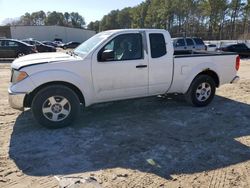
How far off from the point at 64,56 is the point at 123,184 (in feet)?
10.5

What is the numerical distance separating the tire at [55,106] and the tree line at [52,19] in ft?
419

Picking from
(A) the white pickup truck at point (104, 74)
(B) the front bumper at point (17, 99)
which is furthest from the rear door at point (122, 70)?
(B) the front bumper at point (17, 99)

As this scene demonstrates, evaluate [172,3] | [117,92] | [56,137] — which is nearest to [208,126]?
[117,92]

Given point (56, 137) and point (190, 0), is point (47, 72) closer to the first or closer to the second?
point (56, 137)

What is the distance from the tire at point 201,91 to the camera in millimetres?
7203

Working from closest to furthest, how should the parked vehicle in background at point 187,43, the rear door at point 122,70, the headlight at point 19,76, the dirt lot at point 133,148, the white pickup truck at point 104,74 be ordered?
the dirt lot at point 133,148, the headlight at point 19,76, the white pickup truck at point 104,74, the rear door at point 122,70, the parked vehicle in background at point 187,43

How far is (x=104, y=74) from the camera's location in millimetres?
5887

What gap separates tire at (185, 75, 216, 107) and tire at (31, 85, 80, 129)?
9.57ft

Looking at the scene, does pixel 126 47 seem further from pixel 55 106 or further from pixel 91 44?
pixel 55 106

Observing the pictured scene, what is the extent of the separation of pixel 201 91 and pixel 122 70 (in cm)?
239

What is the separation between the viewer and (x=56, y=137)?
5.25 meters

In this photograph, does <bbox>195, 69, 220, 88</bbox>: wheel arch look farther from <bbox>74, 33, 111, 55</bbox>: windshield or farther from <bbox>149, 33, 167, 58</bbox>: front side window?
<bbox>74, 33, 111, 55</bbox>: windshield

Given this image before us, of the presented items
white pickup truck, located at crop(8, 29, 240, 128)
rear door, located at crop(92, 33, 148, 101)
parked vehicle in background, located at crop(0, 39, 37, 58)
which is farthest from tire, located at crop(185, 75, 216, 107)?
parked vehicle in background, located at crop(0, 39, 37, 58)

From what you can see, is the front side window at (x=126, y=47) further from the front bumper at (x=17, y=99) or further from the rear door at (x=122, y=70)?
the front bumper at (x=17, y=99)
